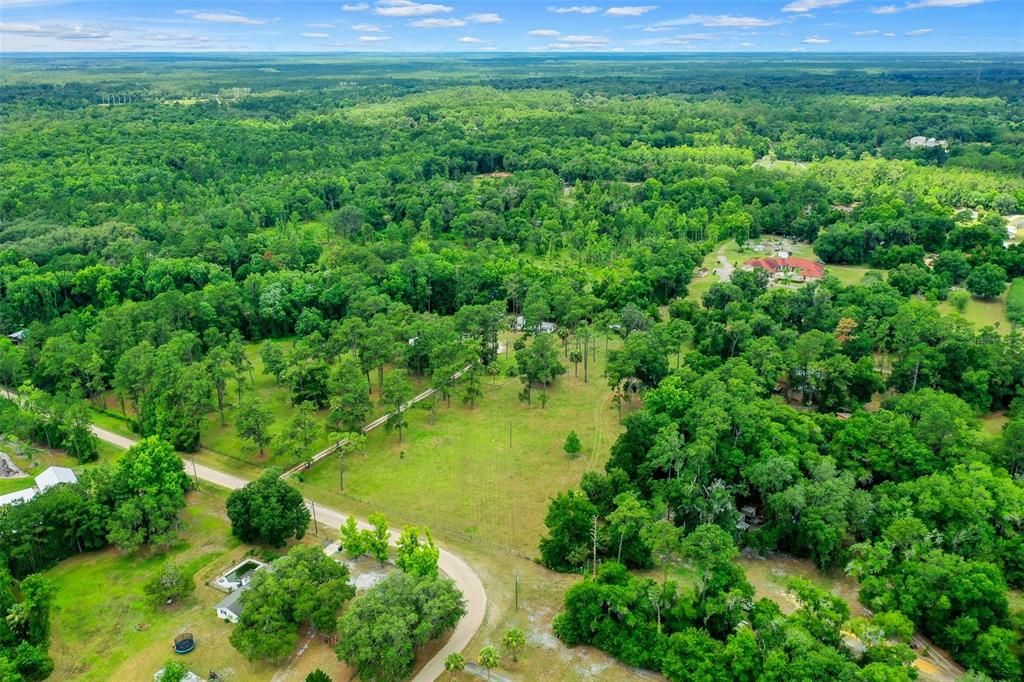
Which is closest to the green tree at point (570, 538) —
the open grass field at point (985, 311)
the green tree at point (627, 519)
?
the green tree at point (627, 519)

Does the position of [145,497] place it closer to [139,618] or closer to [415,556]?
[139,618]

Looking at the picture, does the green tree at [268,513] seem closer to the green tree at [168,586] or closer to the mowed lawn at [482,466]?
the green tree at [168,586]

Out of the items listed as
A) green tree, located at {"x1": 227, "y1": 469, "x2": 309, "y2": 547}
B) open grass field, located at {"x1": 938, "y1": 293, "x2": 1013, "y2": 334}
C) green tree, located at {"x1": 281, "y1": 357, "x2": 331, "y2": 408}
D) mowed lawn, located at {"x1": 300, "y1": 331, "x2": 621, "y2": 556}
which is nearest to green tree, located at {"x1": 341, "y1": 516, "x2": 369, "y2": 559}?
green tree, located at {"x1": 227, "y1": 469, "x2": 309, "y2": 547}

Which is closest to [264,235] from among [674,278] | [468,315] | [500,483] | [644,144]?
[468,315]

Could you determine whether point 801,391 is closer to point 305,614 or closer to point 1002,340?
point 1002,340

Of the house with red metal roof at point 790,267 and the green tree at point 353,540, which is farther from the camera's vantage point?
the house with red metal roof at point 790,267
